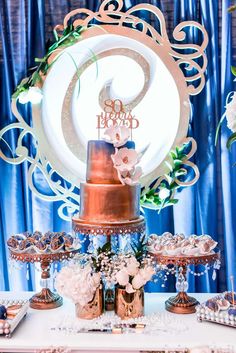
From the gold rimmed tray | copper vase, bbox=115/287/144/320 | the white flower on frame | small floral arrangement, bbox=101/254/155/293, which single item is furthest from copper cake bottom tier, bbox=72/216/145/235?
the white flower on frame

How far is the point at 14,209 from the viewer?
2.03 meters

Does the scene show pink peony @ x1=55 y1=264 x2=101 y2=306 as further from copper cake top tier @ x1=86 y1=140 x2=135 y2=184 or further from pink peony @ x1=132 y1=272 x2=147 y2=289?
copper cake top tier @ x1=86 y1=140 x2=135 y2=184

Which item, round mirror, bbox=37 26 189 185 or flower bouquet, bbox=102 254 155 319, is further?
round mirror, bbox=37 26 189 185

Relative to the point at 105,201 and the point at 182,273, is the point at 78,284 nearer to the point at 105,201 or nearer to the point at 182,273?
the point at 105,201

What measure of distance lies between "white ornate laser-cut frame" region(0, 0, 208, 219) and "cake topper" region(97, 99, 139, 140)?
6.7 inches

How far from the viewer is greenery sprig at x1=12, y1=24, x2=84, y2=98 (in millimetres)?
1939

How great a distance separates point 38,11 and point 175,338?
1.42 meters

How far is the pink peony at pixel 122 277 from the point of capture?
158 cm

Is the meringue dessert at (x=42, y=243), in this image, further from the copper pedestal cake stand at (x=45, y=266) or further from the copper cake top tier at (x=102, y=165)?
the copper cake top tier at (x=102, y=165)

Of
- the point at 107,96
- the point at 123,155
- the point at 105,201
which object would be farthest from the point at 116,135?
the point at 107,96

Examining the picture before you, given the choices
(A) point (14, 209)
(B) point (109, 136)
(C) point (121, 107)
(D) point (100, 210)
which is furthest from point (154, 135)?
(A) point (14, 209)

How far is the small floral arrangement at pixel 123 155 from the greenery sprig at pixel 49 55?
0.49 m

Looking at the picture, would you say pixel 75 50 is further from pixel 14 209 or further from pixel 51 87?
pixel 14 209

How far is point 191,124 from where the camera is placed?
2.00m
